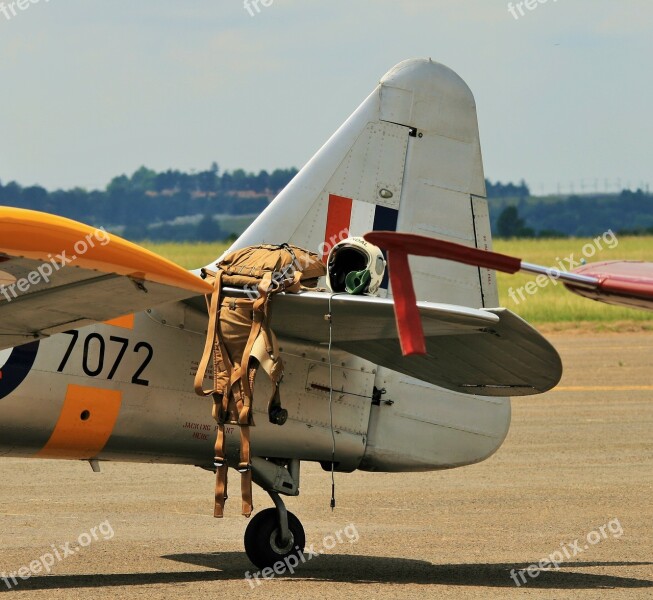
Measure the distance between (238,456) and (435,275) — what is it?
7.11ft

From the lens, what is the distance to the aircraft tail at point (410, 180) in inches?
399

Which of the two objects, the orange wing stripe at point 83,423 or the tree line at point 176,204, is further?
the tree line at point 176,204

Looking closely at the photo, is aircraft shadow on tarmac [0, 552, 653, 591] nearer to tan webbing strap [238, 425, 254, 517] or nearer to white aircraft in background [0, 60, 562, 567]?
white aircraft in background [0, 60, 562, 567]

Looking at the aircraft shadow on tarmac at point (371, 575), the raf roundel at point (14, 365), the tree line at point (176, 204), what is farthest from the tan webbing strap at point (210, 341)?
the tree line at point (176, 204)

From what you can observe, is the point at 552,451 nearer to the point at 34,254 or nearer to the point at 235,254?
the point at 235,254

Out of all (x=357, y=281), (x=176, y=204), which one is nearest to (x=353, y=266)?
(x=357, y=281)

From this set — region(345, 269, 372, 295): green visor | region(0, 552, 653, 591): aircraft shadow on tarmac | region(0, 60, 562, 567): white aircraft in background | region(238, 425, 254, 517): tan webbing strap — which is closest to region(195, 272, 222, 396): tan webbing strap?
region(0, 60, 562, 567): white aircraft in background

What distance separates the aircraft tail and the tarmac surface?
2.18 m

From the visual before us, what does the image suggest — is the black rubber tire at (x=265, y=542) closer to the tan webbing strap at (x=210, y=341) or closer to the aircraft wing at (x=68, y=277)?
the tan webbing strap at (x=210, y=341)

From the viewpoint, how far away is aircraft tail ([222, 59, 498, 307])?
10.1 metres

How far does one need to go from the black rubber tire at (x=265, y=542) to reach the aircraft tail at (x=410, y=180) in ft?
6.83

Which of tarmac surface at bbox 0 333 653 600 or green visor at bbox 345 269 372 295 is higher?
green visor at bbox 345 269 372 295

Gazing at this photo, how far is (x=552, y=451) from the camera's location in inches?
653

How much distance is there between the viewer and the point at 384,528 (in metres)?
11.7
